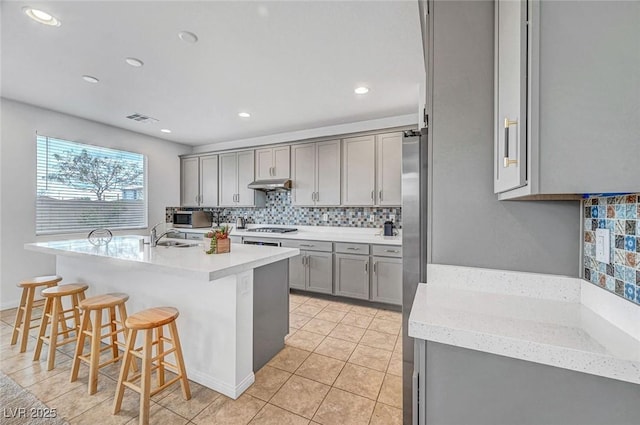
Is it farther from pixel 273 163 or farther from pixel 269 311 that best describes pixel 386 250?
pixel 273 163

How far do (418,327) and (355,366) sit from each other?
5.07 feet

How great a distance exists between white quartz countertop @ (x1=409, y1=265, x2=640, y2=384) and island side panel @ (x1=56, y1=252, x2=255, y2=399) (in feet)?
3.89

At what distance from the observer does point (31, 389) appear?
73.6 inches

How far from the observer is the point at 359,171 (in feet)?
12.6

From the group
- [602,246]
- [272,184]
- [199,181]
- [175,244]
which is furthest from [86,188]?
[602,246]

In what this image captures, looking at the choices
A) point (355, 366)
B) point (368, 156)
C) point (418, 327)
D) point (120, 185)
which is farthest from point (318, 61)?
point (120, 185)

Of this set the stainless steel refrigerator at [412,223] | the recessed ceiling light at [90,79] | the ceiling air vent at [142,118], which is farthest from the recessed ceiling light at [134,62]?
the stainless steel refrigerator at [412,223]

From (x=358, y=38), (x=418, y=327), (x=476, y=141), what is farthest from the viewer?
(x=358, y=38)

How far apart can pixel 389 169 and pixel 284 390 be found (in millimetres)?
2748

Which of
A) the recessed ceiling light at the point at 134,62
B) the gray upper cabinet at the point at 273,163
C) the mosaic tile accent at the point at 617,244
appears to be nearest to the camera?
the mosaic tile accent at the point at 617,244

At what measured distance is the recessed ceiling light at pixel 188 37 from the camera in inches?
78.4

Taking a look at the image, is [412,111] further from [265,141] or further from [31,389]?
[31,389]

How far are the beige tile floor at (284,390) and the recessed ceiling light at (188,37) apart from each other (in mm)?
2501

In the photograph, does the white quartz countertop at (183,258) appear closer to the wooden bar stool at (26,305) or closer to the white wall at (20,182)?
the wooden bar stool at (26,305)
